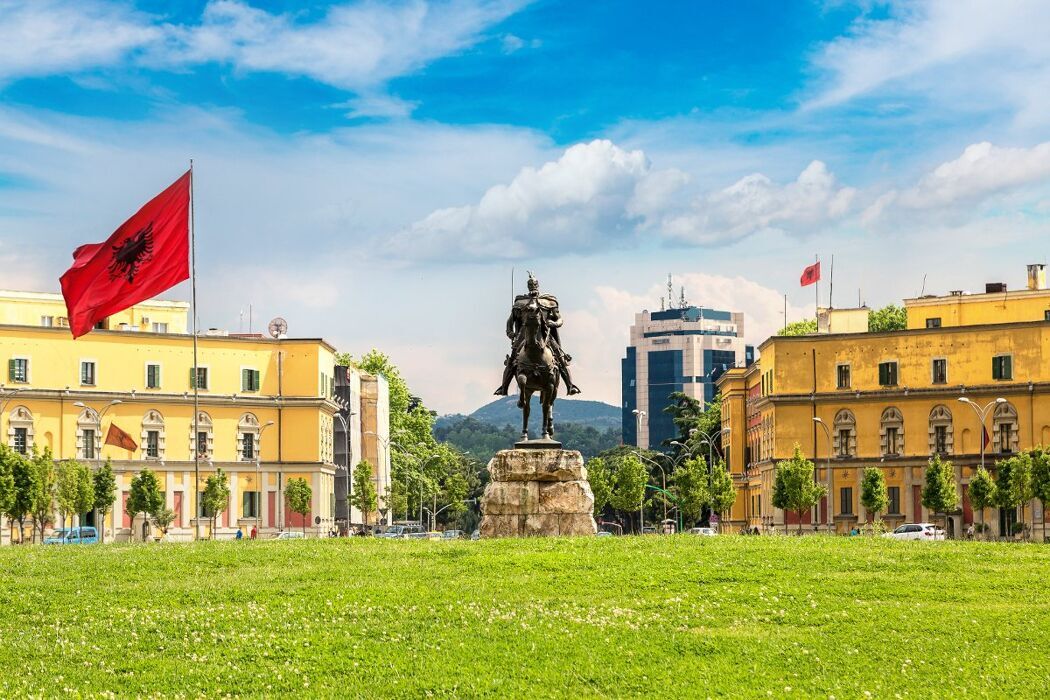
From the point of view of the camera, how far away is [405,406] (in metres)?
138

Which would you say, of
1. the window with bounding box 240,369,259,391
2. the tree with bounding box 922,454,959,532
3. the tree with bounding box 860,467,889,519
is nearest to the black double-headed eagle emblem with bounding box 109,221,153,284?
the tree with bounding box 922,454,959,532

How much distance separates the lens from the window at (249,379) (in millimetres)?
101000

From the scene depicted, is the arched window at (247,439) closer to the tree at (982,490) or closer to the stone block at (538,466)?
the tree at (982,490)

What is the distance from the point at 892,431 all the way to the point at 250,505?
123ft

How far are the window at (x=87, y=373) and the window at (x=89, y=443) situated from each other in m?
2.71

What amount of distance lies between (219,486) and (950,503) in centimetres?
3794

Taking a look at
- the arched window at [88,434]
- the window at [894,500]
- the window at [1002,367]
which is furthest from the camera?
the arched window at [88,434]

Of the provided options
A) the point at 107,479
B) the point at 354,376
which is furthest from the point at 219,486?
the point at 354,376

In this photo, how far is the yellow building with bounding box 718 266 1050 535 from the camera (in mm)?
91500

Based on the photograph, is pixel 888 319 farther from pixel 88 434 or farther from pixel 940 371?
pixel 88 434

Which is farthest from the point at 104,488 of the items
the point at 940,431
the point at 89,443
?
the point at 940,431

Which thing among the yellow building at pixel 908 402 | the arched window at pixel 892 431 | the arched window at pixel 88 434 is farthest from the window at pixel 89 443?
the arched window at pixel 892 431

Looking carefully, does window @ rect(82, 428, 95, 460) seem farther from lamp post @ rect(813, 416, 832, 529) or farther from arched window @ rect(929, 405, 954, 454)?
arched window @ rect(929, 405, 954, 454)

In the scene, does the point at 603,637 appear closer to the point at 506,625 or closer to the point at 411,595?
the point at 506,625
